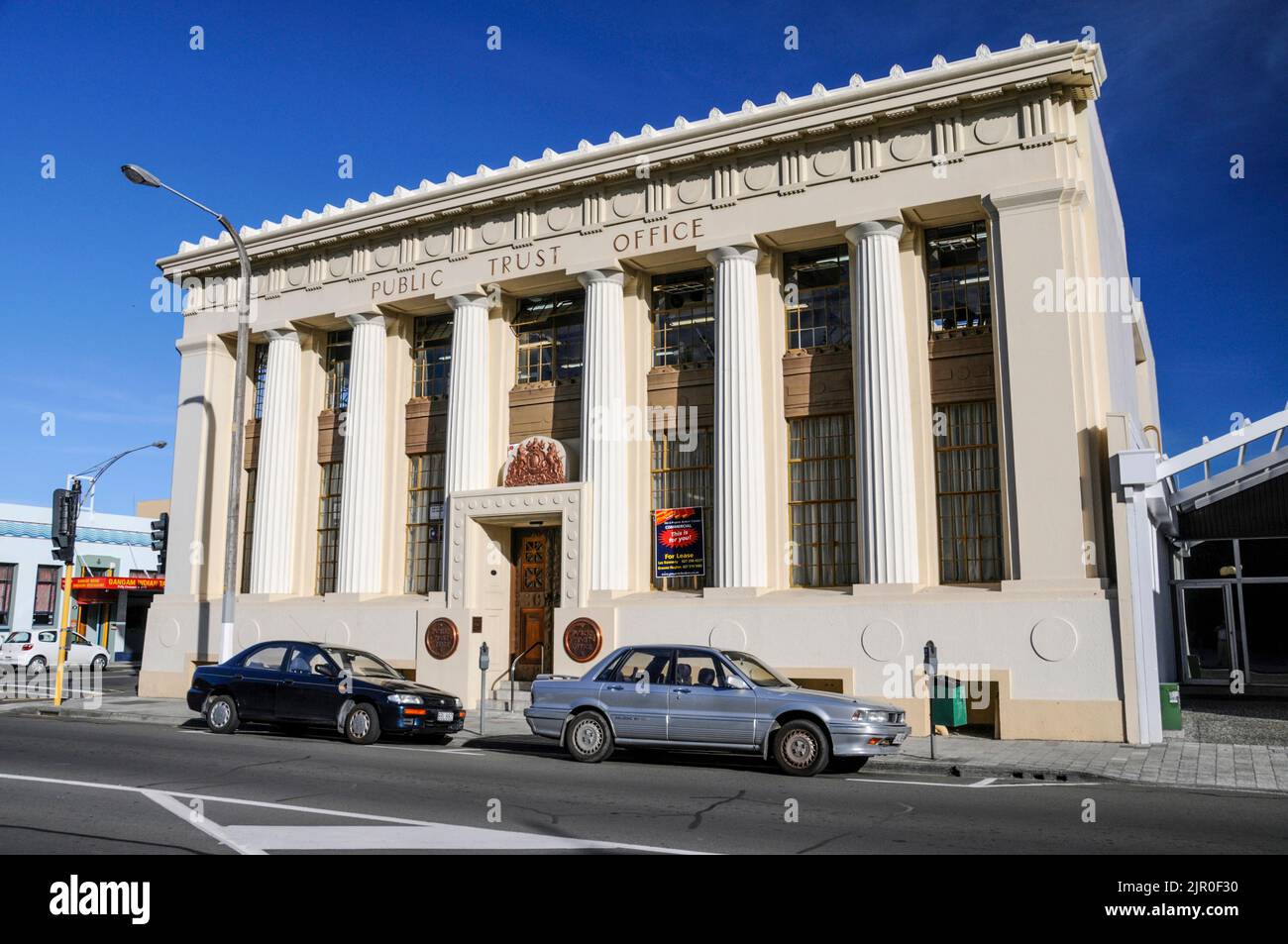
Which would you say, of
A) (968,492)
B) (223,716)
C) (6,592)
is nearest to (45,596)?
(6,592)

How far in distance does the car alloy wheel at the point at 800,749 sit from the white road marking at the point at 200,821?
20.6 ft

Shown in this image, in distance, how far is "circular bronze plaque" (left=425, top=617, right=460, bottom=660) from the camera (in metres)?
21.4

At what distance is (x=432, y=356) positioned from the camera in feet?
80.9

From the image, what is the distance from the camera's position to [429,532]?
922 inches

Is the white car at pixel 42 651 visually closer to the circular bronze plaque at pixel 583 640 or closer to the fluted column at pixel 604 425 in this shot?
the circular bronze plaque at pixel 583 640

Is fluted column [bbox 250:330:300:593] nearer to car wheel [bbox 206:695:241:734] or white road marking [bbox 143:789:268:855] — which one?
car wheel [bbox 206:695:241:734]

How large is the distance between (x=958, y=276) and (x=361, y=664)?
12.2 meters

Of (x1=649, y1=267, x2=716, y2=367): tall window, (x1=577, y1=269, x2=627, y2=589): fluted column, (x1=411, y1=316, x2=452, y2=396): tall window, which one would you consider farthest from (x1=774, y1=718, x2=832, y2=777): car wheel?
(x1=411, y1=316, x2=452, y2=396): tall window

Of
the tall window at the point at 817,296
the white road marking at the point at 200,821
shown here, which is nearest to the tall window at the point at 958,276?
the tall window at the point at 817,296

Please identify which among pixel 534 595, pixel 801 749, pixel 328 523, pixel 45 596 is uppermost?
pixel 328 523

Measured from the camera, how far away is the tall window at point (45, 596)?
4500cm

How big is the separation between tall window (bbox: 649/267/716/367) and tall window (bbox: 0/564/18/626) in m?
34.7

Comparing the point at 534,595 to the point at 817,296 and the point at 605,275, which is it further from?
the point at 817,296
